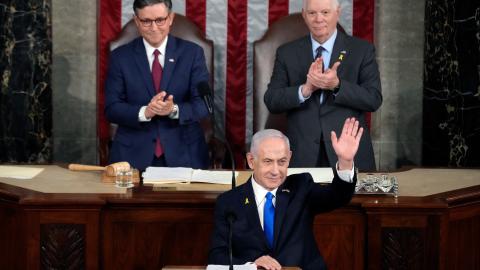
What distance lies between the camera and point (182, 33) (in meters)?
6.95

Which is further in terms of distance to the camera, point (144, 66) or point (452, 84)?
point (452, 84)

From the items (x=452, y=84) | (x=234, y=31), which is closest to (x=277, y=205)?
(x=452, y=84)

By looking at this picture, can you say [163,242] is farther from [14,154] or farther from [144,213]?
[14,154]

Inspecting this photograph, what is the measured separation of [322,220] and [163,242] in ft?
2.50

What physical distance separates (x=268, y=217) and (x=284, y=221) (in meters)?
0.08

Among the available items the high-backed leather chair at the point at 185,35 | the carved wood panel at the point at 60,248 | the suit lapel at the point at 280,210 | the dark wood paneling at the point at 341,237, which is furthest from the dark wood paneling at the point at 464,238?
the high-backed leather chair at the point at 185,35

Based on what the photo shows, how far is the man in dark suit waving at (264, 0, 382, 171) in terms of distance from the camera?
222 inches

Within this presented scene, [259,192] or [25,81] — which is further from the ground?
[25,81]

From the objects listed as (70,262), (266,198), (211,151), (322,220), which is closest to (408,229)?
(322,220)

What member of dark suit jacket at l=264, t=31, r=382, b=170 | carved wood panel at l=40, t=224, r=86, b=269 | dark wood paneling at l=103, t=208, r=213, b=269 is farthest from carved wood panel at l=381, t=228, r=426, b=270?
carved wood panel at l=40, t=224, r=86, b=269

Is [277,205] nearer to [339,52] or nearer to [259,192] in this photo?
[259,192]

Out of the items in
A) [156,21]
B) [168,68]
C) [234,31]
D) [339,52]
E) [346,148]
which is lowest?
[346,148]

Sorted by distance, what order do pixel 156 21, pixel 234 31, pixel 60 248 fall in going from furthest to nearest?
pixel 234 31, pixel 156 21, pixel 60 248

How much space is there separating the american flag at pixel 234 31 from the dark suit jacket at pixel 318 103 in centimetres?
143
